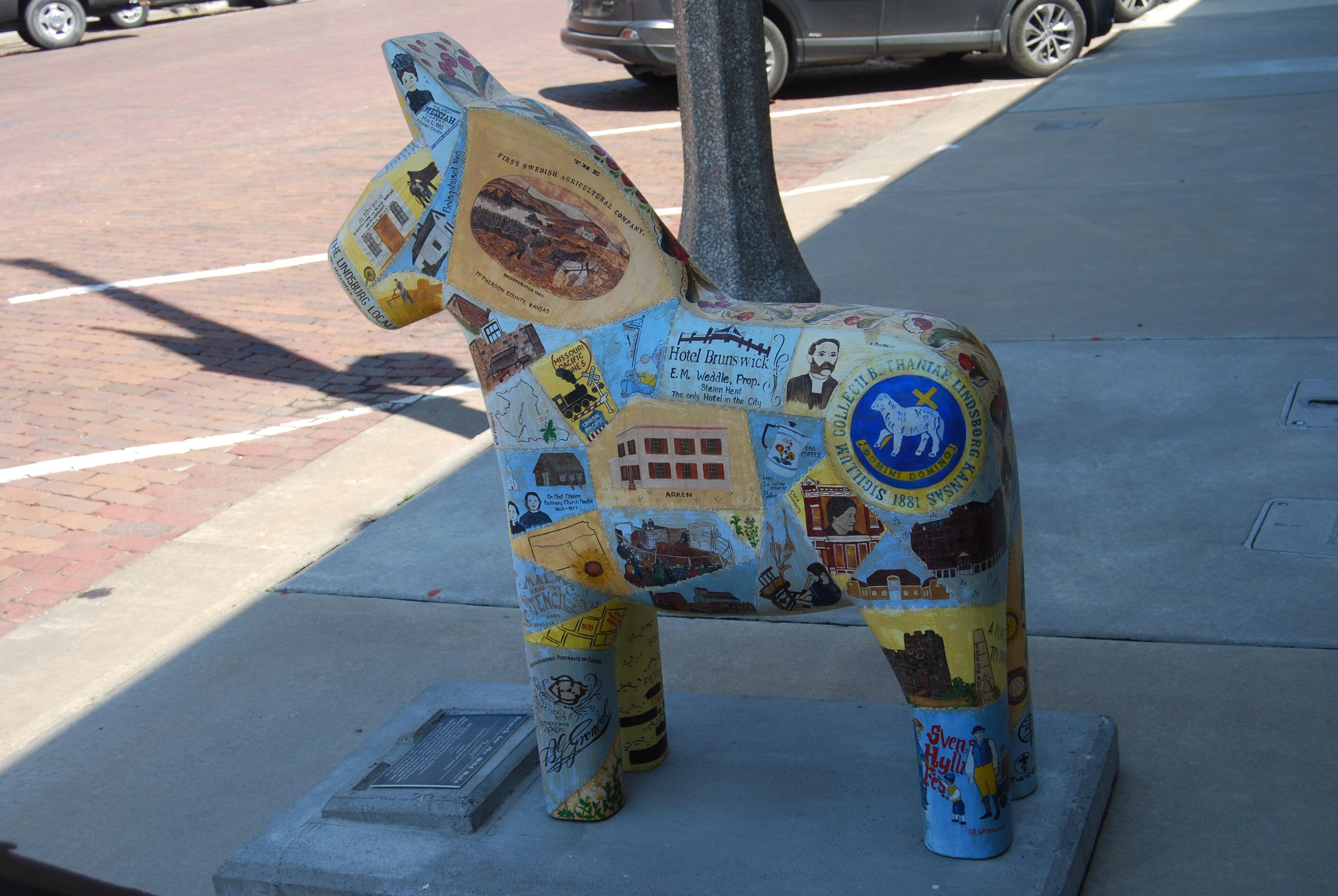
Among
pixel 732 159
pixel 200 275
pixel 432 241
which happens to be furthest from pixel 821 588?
pixel 200 275

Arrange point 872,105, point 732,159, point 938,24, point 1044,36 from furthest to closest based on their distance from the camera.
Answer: point 1044,36 → point 872,105 → point 938,24 → point 732,159

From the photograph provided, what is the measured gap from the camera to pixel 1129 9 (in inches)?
640

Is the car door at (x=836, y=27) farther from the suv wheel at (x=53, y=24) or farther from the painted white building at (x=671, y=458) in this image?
the suv wheel at (x=53, y=24)

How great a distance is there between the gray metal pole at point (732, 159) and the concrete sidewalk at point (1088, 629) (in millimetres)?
804

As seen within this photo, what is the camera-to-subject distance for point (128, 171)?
1263cm

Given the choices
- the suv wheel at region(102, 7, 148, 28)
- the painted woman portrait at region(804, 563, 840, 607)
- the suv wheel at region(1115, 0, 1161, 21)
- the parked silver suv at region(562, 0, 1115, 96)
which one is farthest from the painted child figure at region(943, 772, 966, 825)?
the suv wheel at region(102, 7, 148, 28)

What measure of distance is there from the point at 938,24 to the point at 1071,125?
7.50 feet

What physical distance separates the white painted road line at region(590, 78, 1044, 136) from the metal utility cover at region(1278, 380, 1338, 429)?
773cm

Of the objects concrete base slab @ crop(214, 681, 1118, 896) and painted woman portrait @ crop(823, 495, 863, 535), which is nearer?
painted woman portrait @ crop(823, 495, 863, 535)

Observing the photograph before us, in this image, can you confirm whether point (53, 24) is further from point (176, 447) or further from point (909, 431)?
point (909, 431)

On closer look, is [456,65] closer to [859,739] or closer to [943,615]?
[943,615]

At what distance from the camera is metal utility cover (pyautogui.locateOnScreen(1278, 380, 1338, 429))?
516cm

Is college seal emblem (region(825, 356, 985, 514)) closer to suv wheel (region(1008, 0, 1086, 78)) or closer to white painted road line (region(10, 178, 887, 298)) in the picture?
white painted road line (region(10, 178, 887, 298))

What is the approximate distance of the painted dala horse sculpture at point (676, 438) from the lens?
247cm
